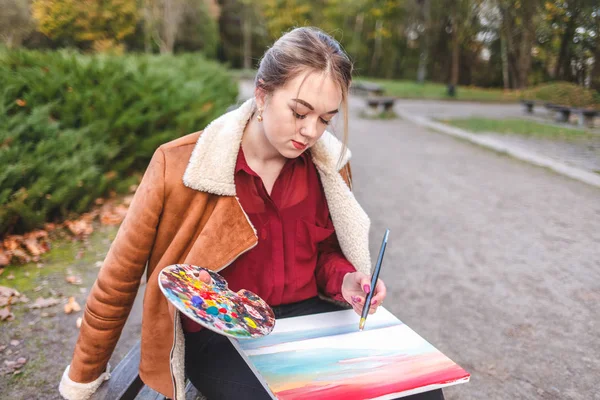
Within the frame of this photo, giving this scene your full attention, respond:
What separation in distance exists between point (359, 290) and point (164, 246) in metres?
0.78

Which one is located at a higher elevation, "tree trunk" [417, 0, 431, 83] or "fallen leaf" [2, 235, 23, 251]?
"tree trunk" [417, 0, 431, 83]

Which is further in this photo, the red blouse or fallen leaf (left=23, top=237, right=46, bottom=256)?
fallen leaf (left=23, top=237, right=46, bottom=256)

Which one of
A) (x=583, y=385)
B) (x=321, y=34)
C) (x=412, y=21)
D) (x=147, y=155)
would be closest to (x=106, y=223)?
(x=147, y=155)

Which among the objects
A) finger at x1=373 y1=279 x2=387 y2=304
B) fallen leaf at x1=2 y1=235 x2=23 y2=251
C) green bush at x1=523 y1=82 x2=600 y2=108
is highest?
green bush at x1=523 y1=82 x2=600 y2=108

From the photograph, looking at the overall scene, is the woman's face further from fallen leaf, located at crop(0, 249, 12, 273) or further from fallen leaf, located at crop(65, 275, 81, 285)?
fallen leaf, located at crop(0, 249, 12, 273)

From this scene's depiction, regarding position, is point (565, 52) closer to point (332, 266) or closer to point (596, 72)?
point (596, 72)

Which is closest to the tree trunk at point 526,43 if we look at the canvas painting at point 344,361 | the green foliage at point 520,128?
the green foliage at point 520,128

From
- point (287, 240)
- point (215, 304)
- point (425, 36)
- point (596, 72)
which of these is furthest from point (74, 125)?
point (425, 36)

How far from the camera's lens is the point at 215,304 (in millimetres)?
1413

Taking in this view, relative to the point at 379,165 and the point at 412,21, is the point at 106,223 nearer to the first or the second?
the point at 379,165

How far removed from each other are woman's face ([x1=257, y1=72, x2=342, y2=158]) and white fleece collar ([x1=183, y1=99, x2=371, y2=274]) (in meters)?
0.17

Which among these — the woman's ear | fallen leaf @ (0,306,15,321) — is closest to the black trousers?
the woman's ear

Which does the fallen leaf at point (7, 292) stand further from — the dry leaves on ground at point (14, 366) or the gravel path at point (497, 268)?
the gravel path at point (497, 268)

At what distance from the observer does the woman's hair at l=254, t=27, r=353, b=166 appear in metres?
1.69
